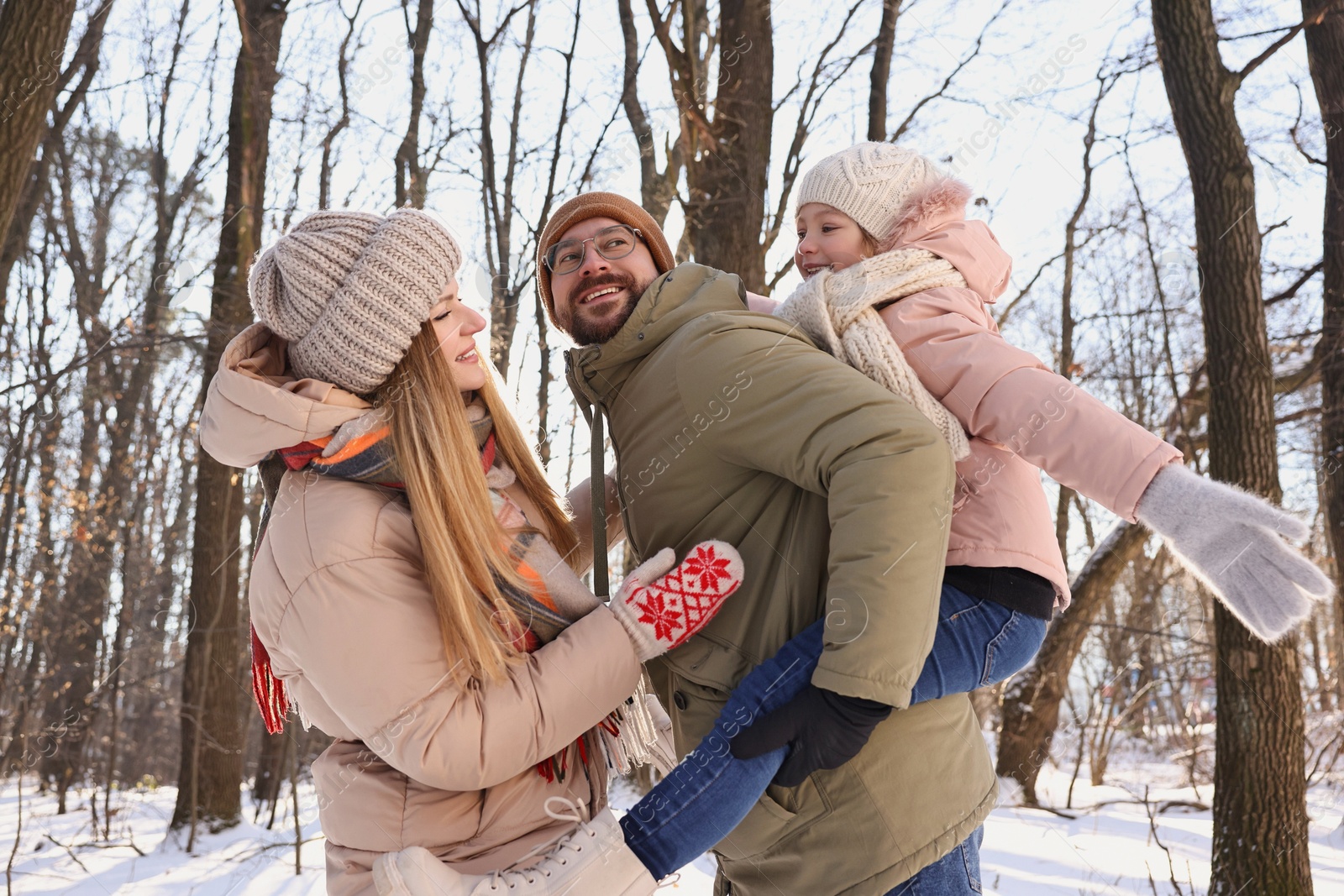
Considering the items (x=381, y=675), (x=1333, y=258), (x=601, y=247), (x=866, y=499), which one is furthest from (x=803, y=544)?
(x=1333, y=258)

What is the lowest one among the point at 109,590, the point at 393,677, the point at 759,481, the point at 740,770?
the point at 109,590

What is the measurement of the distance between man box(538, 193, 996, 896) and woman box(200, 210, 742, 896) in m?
0.15

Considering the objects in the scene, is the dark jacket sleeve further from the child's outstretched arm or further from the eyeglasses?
the eyeglasses

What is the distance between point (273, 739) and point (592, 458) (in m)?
7.92

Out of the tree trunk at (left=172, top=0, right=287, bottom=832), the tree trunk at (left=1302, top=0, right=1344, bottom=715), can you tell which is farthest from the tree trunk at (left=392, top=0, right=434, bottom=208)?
the tree trunk at (left=1302, top=0, right=1344, bottom=715)

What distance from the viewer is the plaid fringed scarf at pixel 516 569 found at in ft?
5.92

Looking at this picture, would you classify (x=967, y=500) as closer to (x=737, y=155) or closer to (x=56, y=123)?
(x=737, y=155)

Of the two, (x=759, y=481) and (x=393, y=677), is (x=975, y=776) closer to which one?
(x=759, y=481)

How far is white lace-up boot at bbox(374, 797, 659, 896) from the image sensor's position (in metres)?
1.55

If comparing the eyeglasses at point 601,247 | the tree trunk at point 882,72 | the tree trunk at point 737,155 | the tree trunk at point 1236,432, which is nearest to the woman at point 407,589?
the eyeglasses at point 601,247

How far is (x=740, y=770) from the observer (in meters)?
1.65

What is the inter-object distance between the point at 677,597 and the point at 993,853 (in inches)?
200

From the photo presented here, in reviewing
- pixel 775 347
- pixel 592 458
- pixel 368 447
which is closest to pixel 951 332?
pixel 775 347

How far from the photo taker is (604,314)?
7.39ft
